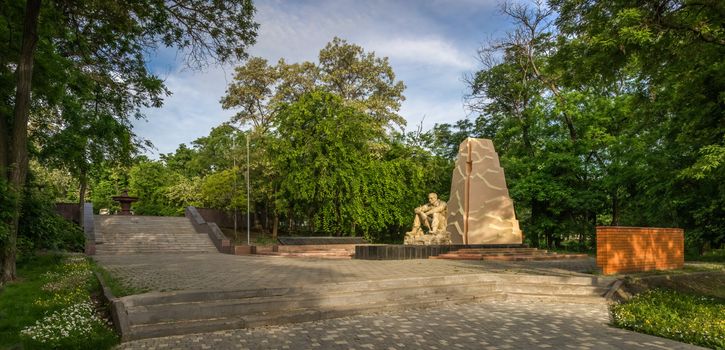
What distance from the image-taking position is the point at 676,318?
7090mm

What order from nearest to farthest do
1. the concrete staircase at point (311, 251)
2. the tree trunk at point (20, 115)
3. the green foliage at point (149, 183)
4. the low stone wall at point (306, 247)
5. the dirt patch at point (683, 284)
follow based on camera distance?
the tree trunk at point (20, 115) → the dirt patch at point (683, 284) → the concrete staircase at point (311, 251) → the low stone wall at point (306, 247) → the green foliage at point (149, 183)

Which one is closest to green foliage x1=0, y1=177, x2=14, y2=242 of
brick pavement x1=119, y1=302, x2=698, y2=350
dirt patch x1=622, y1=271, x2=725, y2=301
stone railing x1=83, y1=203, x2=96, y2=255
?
brick pavement x1=119, y1=302, x2=698, y2=350

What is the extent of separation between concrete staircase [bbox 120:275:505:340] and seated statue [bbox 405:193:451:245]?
317 inches

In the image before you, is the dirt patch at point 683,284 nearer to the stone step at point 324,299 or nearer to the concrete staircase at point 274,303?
the stone step at point 324,299

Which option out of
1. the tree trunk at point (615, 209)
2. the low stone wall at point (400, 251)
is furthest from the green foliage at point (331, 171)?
the tree trunk at point (615, 209)

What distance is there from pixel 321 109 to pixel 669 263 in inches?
660

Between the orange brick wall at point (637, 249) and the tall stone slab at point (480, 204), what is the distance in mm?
5651

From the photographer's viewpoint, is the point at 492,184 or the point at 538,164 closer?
the point at 492,184

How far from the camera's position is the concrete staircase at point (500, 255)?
1548 cm

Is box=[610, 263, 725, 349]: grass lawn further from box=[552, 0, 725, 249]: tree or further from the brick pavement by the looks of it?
box=[552, 0, 725, 249]: tree

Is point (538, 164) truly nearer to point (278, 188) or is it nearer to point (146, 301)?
point (278, 188)

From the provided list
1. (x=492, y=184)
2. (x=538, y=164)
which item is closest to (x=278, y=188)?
(x=492, y=184)

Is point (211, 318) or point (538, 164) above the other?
point (538, 164)

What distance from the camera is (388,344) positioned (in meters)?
5.76
